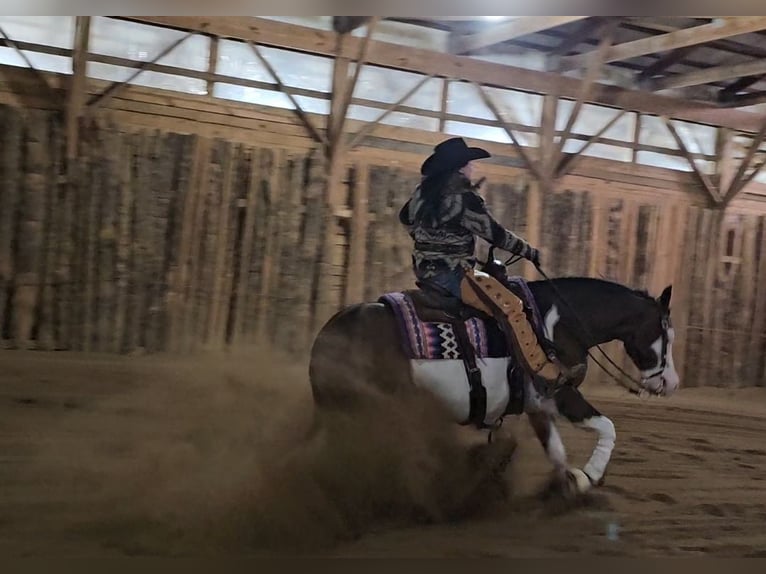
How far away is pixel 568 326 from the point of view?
1.78 meters

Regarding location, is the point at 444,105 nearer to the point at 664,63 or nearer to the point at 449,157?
the point at 449,157

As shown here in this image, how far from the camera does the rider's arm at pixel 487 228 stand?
171 cm

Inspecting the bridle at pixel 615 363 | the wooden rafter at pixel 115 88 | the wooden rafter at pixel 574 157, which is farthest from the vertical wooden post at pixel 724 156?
the wooden rafter at pixel 115 88

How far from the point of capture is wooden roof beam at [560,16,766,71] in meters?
1.78

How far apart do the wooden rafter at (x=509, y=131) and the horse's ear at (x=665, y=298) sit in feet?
1.29

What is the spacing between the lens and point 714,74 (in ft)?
6.04

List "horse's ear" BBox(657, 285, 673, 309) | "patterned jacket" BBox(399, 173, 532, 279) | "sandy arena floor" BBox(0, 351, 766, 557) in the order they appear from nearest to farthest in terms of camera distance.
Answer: "sandy arena floor" BBox(0, 351, 766, 557), "patterned jacket" BBox(399, 173, 532, 279), "horse's ear" BBox(657, 285, 673, 309)

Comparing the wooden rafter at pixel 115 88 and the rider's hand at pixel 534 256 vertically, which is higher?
the wooden rafter at pixel 115 88

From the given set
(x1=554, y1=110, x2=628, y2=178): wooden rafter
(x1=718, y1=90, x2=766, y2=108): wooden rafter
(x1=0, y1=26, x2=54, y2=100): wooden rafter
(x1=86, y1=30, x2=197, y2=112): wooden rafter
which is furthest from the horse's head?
(x1=0, y1=26, x2=54, y2=100): wooden rafter

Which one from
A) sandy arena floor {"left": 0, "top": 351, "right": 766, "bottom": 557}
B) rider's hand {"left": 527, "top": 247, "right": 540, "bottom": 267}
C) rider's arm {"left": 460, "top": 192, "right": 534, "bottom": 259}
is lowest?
sandy arena floor {"left": 0, "top": 351, "right": 766, "bottom": 557}

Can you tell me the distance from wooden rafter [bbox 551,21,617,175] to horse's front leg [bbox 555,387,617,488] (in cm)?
54

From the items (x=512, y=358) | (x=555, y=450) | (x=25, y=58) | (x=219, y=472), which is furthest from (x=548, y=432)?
(x=25, y=58)

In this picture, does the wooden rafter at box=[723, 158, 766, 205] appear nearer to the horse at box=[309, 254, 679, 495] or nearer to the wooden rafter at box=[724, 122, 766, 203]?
the wooden rafter at box=[724, 122, 766, 203]

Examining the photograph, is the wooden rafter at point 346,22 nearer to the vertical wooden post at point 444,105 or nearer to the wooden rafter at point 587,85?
the vertical wooden post at point 444,105
